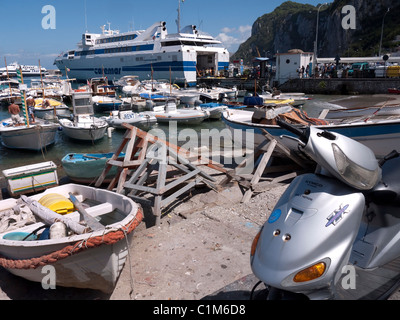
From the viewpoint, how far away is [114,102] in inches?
1146

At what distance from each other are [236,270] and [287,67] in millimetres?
42579

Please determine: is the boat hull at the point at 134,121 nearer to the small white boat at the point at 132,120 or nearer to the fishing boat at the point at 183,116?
the small white boat at the point at 132,120

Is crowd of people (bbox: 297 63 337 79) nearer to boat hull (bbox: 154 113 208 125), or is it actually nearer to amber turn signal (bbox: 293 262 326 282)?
boat hull (bbox: 154 113 208 125)

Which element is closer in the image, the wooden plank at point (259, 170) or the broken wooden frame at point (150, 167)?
the broken wooden frame at point (150, 167)

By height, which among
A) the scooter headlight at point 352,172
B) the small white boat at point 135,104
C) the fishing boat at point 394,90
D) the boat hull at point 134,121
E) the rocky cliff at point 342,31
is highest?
the rocky cliff at point 342,31

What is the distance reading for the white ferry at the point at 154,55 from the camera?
151 feet


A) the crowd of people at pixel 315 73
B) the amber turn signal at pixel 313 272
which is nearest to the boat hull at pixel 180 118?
the amber turn signal at pixel 313 272

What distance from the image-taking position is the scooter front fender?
235cm

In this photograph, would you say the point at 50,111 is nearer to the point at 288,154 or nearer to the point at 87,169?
the point at 87,169

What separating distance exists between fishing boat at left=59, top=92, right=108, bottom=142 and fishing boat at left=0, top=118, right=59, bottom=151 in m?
1.32

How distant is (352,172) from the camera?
2.50 m

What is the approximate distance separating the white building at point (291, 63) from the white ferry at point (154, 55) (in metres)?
12.2
